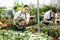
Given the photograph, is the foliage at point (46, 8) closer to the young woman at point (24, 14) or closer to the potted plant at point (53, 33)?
the young woman at point (24, 14)

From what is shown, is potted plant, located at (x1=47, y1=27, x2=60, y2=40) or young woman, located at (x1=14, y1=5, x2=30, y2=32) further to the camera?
potted plant, located at (x1=47, y1=27, x2=60, y2=40)

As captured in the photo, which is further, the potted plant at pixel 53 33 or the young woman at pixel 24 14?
the potted plant at pixel 53 33

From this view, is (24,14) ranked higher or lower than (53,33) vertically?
higher

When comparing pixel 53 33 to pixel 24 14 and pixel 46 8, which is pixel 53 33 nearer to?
pixel 46 8

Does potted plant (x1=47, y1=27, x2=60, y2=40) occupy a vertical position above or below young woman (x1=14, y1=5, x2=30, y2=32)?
below

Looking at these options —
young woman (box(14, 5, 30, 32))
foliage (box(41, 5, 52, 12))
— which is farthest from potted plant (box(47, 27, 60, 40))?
young woman (box(14, 5, 30, 32))

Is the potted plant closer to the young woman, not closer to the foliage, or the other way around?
the foliage

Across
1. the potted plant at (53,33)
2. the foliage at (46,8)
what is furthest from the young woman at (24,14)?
the potted plant at (53,33)

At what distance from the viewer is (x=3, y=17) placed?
654 centimetres

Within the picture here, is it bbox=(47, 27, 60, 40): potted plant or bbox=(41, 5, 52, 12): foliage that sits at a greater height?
bbox=(41, 5, 52, 12): foliage

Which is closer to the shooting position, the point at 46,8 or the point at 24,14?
the point at 24,14

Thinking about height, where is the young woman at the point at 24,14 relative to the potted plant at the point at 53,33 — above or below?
above

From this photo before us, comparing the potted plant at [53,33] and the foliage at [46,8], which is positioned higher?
the foliage at [46,8]

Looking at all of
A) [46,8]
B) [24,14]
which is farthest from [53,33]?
[24,14]
